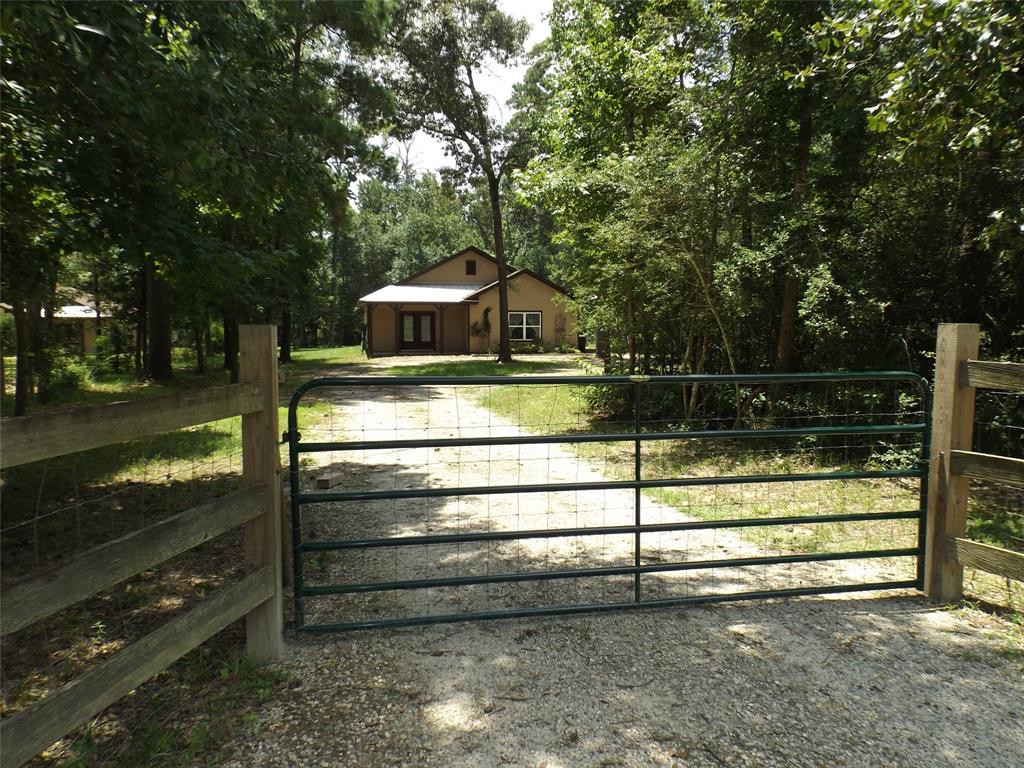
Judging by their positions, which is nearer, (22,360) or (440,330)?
(22,360)

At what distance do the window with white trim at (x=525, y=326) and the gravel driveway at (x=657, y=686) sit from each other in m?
27.9

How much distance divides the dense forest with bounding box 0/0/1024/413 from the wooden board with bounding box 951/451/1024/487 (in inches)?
109

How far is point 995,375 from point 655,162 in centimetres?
610

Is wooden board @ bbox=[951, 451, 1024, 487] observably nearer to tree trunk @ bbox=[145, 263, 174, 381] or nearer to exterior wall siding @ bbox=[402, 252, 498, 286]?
tree trunk @ bbox=[145, 263, 174, 381]

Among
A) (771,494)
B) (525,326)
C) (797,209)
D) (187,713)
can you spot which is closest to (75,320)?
(525,326)

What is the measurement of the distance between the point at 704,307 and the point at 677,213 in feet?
4.65

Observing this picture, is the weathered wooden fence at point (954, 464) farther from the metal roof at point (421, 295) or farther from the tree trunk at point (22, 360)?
the metal roof at point (421, 295)

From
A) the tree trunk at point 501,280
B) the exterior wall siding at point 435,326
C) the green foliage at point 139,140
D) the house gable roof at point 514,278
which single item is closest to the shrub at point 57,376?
the green foliage at point 139,140

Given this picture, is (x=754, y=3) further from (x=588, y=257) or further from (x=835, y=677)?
(x=835, y=677)

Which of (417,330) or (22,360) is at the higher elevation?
(417,330)

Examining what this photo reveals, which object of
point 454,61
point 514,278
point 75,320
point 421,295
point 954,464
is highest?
point 454,61

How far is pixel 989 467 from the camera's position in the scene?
364 centimetres

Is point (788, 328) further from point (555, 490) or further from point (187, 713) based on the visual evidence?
point (187, 713)

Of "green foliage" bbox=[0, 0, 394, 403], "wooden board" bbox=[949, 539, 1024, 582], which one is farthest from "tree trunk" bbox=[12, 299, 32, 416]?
"wooden board" bbox=[949, 539, 1024, 582]
